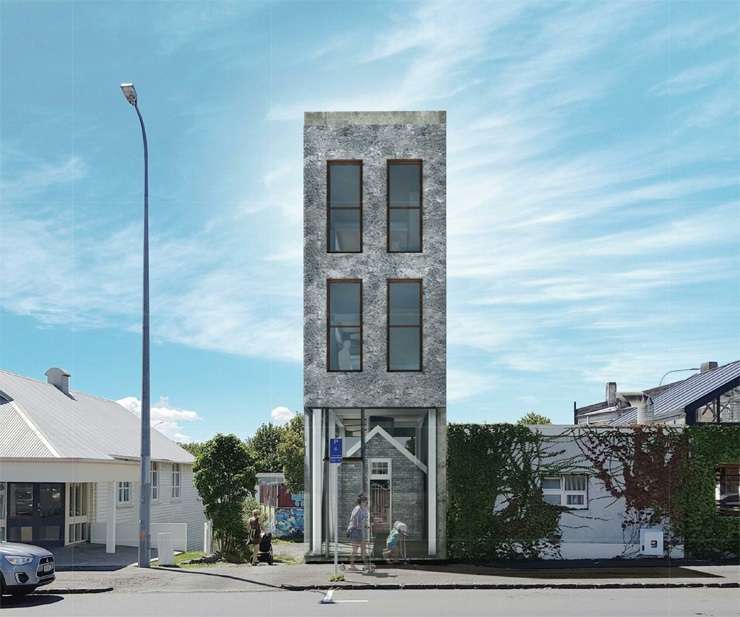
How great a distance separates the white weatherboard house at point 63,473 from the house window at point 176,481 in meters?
3.84

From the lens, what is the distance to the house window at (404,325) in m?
25.4

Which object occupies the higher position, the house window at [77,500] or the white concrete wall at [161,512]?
the house window at [77,500]

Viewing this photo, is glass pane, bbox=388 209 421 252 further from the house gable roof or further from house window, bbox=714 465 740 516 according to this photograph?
house window, bbox=714 465 740 516

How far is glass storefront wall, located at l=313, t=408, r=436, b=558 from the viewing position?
25078 mm

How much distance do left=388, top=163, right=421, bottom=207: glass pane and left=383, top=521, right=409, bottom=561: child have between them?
29.8 feet

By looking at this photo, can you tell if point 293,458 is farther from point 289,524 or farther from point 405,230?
point 405,230

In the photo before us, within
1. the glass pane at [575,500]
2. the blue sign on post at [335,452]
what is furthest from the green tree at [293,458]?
the blue sign on post at [335,452]

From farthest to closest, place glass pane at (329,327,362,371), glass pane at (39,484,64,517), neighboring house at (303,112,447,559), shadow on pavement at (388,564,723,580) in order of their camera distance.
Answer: glass pane at (39,484,64,517) < glass pane at (329,327,362,371) < neighboring house at (303,112,447,559) < shadow on pavement at (388,564,723,580)

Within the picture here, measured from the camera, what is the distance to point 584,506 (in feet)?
84.5

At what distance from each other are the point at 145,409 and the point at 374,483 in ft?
22.4

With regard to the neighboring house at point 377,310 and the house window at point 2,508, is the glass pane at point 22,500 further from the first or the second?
the neighboring house at point 377,310

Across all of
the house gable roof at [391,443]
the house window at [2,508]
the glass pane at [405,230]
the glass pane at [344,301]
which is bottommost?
the house window at [2,508]

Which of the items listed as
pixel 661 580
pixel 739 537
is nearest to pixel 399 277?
pixel 661 580

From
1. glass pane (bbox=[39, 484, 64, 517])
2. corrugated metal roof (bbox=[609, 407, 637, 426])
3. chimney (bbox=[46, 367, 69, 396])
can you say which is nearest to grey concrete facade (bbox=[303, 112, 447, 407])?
glass pane (bbox=[39, 484, 64, 517])
